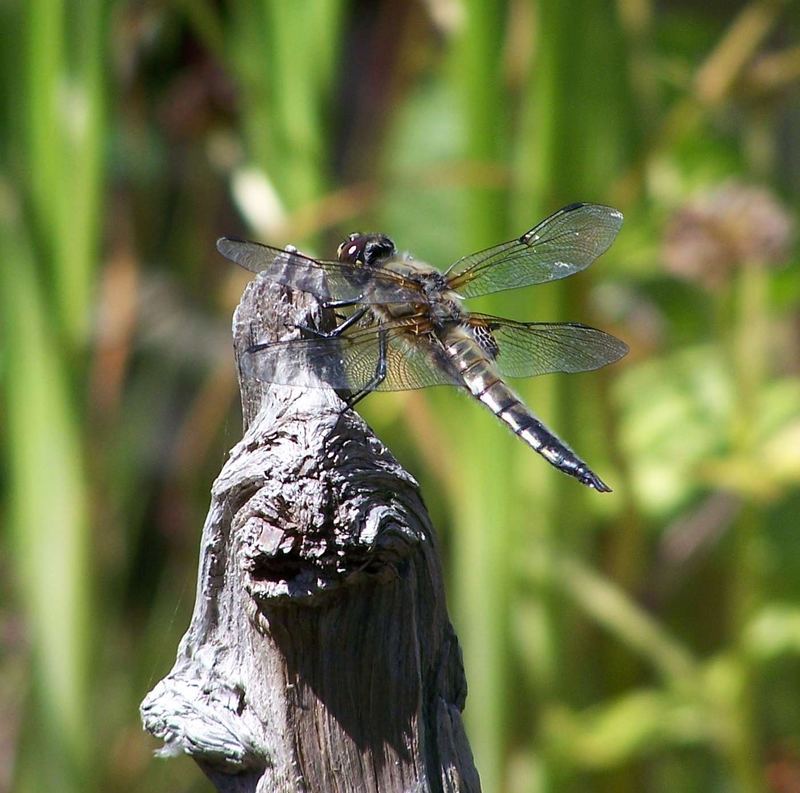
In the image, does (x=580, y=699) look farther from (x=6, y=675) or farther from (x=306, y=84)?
(x=6, y=675)

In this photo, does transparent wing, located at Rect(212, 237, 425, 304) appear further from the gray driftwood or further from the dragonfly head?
the gray driftwood

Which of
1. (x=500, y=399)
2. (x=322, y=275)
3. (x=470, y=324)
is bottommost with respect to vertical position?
(x=322, y=275)

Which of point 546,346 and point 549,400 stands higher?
point 549,400

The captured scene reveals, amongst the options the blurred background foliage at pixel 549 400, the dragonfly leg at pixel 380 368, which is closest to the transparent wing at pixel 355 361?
the dragonfly leg at pixel 380 368

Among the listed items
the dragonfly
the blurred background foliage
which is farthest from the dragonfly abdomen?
the blurred background foliage

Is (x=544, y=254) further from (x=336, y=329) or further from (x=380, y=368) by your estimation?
(x=336, y=329)

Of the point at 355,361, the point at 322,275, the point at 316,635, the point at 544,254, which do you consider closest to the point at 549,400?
the point at 544,254

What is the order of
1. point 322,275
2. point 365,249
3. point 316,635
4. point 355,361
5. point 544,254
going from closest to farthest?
1. point 316,635
2. point 322,275
3. point 355,361
4. point 365,249
5. point 544,254
